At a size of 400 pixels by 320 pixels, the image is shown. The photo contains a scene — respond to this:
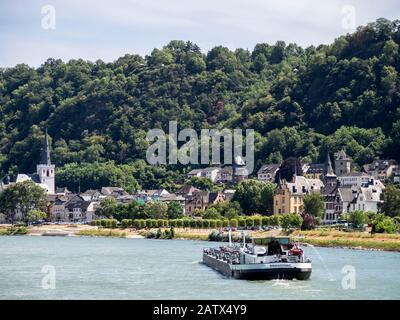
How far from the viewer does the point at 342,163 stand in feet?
591

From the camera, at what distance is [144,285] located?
191ft

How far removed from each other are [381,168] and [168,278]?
11405 cm

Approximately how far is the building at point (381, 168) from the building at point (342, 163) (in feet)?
15.2

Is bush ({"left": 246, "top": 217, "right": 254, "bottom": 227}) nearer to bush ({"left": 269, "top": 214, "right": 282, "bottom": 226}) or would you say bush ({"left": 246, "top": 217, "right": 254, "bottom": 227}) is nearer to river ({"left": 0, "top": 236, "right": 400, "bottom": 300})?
bush ({"left": 269, "top": 214, "right": 282, "bottom": 226})

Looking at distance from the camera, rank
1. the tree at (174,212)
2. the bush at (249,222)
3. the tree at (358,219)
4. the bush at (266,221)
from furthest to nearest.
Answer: the tree at (174,212), the bush at (249,222), the bush at (266,221), the tree at (358,219)

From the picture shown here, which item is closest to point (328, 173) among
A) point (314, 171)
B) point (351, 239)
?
point (314, 171)

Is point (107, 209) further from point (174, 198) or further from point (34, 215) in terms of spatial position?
point (174, 198)

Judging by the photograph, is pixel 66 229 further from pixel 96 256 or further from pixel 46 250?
pixel 96 256

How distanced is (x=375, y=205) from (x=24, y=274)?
81267 mm

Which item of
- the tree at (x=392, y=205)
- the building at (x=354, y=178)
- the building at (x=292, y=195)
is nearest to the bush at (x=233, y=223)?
the building at (x=292, y=195)

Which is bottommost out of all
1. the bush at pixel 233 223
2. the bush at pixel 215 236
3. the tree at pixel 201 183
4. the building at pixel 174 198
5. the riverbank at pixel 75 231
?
the riverbank at pixel 75 231

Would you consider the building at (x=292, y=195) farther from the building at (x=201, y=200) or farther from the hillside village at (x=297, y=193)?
the building at (x=201, y=200)

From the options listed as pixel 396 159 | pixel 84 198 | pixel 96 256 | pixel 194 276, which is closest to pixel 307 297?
pixel 194 276

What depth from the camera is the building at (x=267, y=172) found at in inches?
7307
